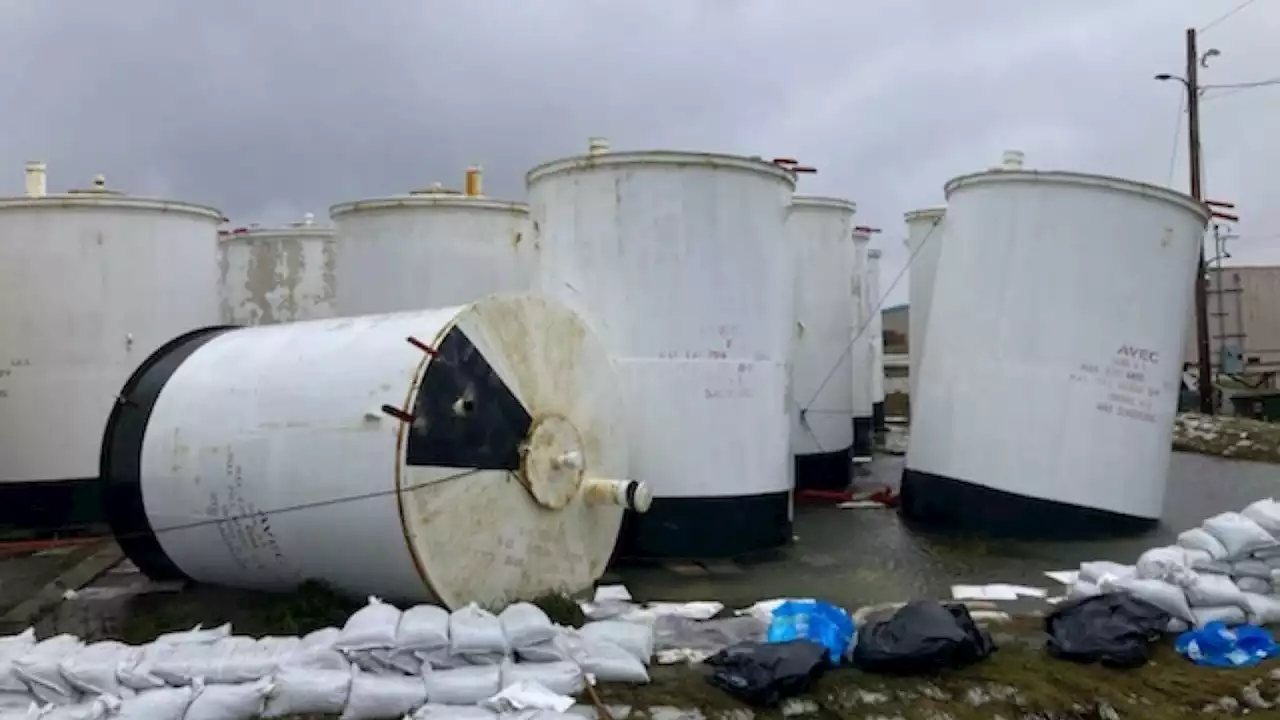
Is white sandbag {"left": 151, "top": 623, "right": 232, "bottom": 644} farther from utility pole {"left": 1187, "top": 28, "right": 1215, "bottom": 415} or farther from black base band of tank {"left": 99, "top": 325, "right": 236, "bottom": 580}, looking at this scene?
utility pole {"left": 1187, "top": 28, "right": 1215, "bottom": 415}

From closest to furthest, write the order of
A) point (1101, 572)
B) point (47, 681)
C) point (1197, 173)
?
1. point (47, 681)
2. point (1101, 572)
3. point (1197, 173)

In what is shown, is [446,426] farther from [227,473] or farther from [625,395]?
[625,395]

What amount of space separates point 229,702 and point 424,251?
686cm

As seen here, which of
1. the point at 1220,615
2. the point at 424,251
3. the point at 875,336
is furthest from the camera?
the point at 875,336

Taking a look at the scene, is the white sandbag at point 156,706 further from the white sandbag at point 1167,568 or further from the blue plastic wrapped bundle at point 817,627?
the white sandbag at point 1167,568

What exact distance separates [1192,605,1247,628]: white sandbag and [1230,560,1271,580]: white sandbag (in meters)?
0.49

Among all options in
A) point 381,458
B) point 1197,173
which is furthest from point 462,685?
point 1197,173

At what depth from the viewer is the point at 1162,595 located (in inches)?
282

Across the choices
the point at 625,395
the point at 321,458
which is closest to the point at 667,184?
the point at 625,395

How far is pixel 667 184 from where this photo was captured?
945 cm

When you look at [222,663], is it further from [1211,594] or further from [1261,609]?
[1261,609]

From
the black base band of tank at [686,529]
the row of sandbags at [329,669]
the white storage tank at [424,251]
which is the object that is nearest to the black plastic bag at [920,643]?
the row of sandbags at [329,669]

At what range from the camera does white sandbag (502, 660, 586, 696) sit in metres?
5.99

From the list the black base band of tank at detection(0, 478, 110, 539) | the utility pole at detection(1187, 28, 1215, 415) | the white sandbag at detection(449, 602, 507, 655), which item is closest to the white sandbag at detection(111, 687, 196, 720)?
the white sandbag at detection(449, 602, 507, 655)
